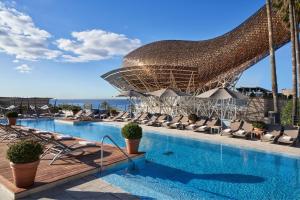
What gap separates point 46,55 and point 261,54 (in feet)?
79.2

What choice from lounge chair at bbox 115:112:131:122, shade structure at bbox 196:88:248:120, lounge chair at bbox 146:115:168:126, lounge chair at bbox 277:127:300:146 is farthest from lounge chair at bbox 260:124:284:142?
lounge chair at bbox 115:112:131:122

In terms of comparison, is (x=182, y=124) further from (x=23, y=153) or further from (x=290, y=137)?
(x=23, y=153)

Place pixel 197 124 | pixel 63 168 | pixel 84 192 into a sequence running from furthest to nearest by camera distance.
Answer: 1. pixel 197 124
2. pixel 63 168
3. pixel 84 192

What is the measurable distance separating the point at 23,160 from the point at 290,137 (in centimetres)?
1041

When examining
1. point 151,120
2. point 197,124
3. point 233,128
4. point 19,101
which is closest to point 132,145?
point 233,128

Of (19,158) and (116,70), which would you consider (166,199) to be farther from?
(116,70)

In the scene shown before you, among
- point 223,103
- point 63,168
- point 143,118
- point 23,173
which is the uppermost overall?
point 223,103

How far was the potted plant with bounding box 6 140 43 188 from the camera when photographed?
221 inches

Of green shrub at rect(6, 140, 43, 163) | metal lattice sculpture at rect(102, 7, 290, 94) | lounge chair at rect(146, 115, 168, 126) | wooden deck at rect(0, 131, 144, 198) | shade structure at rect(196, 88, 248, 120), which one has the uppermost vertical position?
metal lattice sculpture at rect(102, 7, 290, 94)

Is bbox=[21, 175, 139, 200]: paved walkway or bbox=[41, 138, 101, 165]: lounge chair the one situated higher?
bbox=[41, 138, 101, 165]: lounge chair

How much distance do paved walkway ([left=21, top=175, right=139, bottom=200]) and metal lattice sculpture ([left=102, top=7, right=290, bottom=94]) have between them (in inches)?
888

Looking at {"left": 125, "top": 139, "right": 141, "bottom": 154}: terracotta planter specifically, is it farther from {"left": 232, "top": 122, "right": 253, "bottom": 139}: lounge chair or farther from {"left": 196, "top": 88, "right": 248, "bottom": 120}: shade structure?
{"left": 196, "top": 88, "right": 248, "bottom": 120}: shade structure

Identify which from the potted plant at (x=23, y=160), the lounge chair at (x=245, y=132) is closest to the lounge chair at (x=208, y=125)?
the lounge chair at (x=245, y=132)

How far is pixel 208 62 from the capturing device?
32.7m
